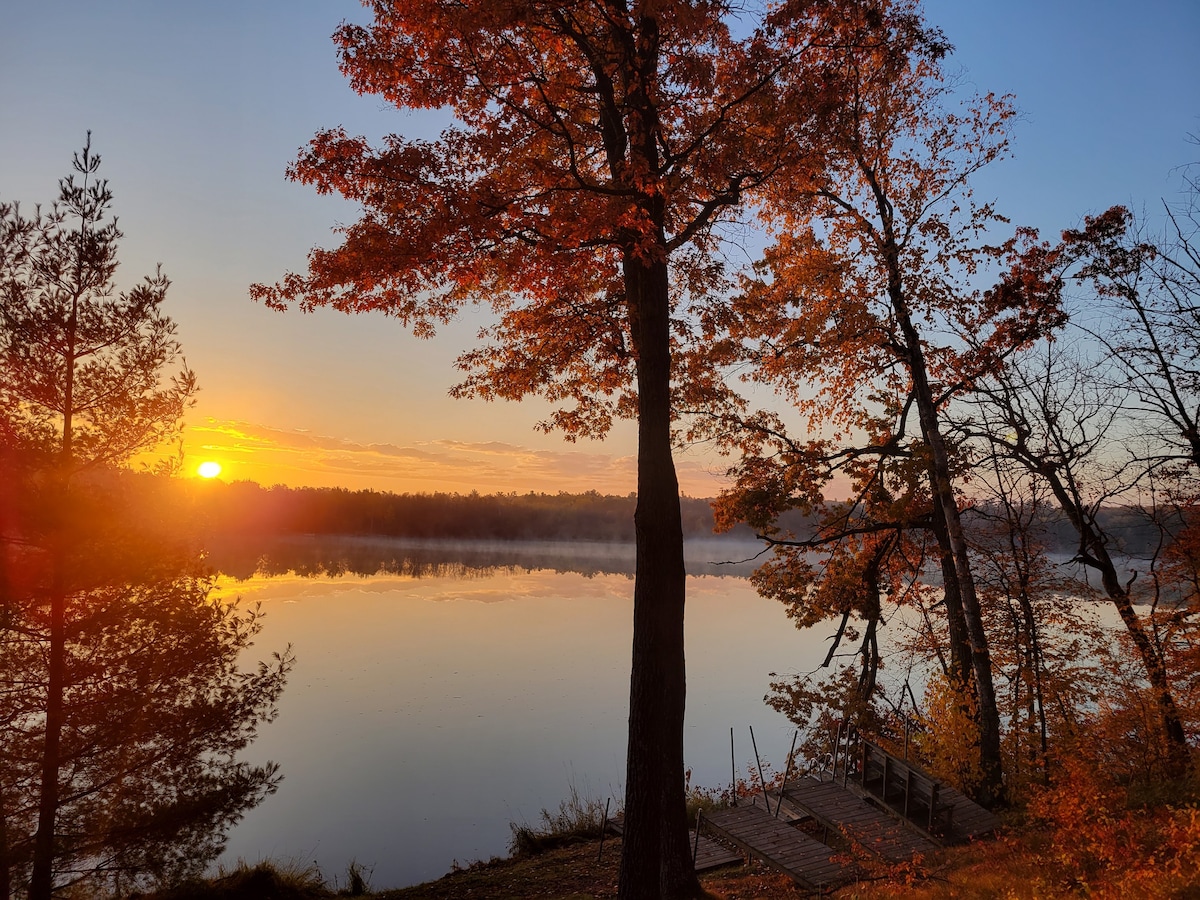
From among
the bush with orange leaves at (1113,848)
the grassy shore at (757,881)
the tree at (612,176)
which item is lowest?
the grassy shore at (757,881)

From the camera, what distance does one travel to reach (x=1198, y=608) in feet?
46.9

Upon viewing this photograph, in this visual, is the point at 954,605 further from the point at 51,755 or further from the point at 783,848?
the point at 51,755

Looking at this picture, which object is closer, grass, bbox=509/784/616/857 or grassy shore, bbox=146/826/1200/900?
grassy shore, bbox=146/826/1200/900

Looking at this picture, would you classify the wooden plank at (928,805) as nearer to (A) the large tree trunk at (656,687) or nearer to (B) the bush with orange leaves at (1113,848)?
(B) the bush with orange leaves at (1113,848)

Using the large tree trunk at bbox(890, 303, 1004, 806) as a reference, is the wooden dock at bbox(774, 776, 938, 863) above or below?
below

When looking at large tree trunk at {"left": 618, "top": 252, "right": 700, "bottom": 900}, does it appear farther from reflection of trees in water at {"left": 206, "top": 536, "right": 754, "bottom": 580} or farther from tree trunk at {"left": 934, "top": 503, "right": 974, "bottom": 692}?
reflection of trees in water at {"left": 206, "top": 536, "right": 754, "bottom": 580}

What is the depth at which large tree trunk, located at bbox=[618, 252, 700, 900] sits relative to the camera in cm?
795

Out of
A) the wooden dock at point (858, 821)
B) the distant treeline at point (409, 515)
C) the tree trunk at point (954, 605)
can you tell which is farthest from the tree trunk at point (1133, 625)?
the distant treeline at point (409, 515)

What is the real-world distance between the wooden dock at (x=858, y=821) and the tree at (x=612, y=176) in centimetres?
316

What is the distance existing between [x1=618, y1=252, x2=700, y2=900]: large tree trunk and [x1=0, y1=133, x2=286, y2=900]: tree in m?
6.45

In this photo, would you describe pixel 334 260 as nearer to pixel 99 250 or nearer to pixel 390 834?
pixel 99 250

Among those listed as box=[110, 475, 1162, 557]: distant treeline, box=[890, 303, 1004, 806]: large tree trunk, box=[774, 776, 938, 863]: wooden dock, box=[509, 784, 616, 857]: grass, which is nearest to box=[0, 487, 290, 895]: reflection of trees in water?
box=[509, 784, 616, 857]: grass

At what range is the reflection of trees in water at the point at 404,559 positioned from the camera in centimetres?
6575

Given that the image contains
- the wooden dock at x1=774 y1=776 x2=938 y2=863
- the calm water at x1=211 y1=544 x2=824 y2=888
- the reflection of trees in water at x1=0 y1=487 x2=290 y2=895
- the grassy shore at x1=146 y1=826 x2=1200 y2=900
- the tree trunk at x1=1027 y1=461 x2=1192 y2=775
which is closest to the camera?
the grassy shore at x1=146 y1=826 x2=1200 y2=900
